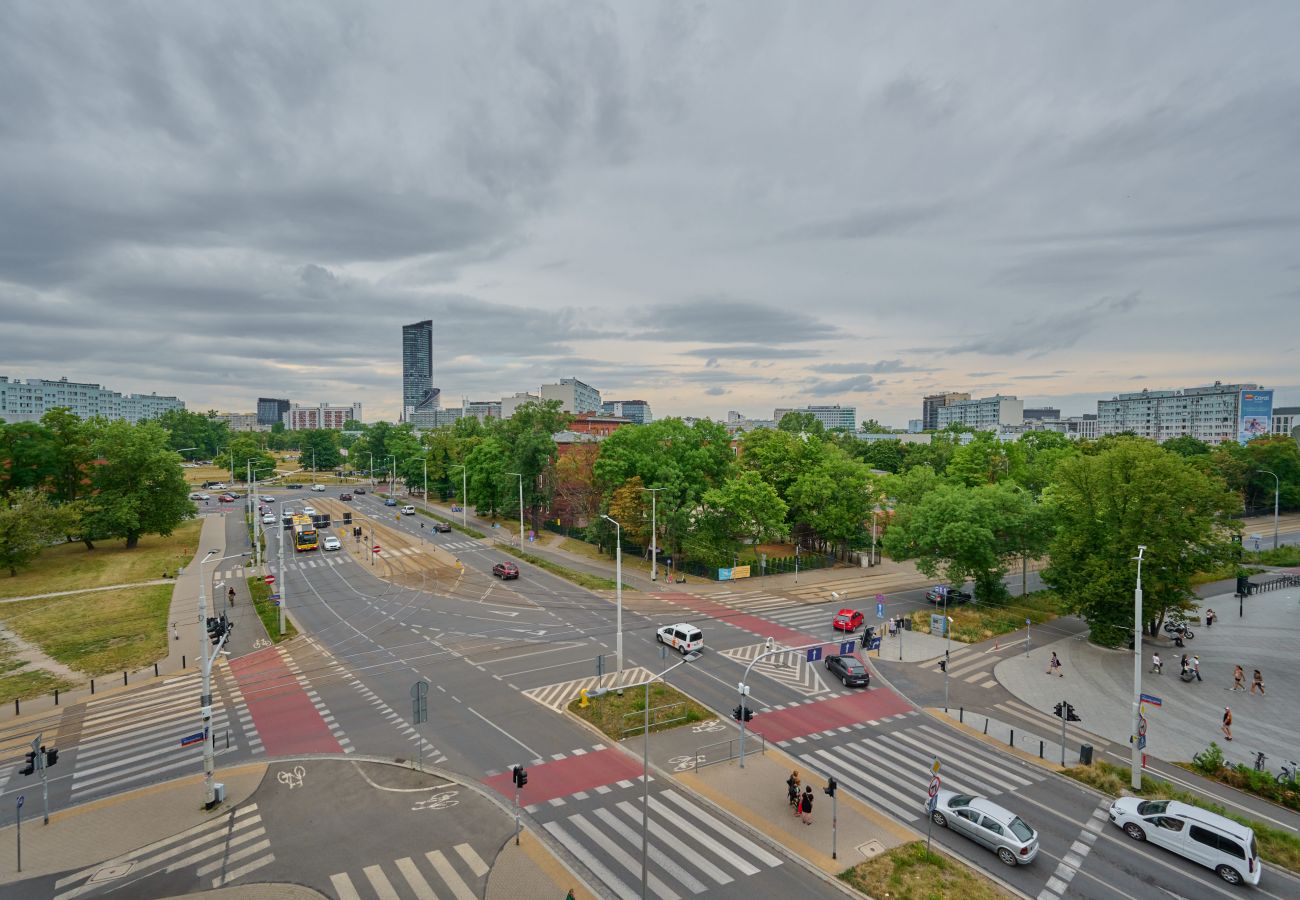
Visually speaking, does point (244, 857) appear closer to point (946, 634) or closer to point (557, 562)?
point (946, 634)

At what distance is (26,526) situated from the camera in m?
54.6

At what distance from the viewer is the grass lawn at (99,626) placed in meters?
36.8

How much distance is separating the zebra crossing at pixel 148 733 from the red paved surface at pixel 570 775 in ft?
41.2

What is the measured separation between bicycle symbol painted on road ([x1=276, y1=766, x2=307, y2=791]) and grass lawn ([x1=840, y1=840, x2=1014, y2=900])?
1910 centimetres

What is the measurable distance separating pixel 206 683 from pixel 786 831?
20.1 meters

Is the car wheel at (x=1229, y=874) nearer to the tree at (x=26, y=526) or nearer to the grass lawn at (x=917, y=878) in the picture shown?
the grass lawn at (x=917, y=878)

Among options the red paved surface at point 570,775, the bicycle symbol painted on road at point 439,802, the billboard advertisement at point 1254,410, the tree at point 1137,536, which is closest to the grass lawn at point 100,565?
the bicycle symbol painted on road at point 439,802

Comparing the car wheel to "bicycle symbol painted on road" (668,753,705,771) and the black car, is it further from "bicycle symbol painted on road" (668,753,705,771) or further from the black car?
"bicycle symbol painted on road" (668,753,705,771)

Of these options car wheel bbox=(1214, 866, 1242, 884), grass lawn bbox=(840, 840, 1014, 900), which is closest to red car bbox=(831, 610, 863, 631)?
grass lawn bbox=(840, 840, 1014, 900)

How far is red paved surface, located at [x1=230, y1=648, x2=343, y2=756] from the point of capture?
26359 millimetres

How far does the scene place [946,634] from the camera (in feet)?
137

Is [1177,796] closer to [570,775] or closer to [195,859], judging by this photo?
[570,775]

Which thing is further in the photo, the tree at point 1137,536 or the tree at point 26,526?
the tree at point 26,526

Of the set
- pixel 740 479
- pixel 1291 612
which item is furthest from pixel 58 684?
pixel 1291 612
